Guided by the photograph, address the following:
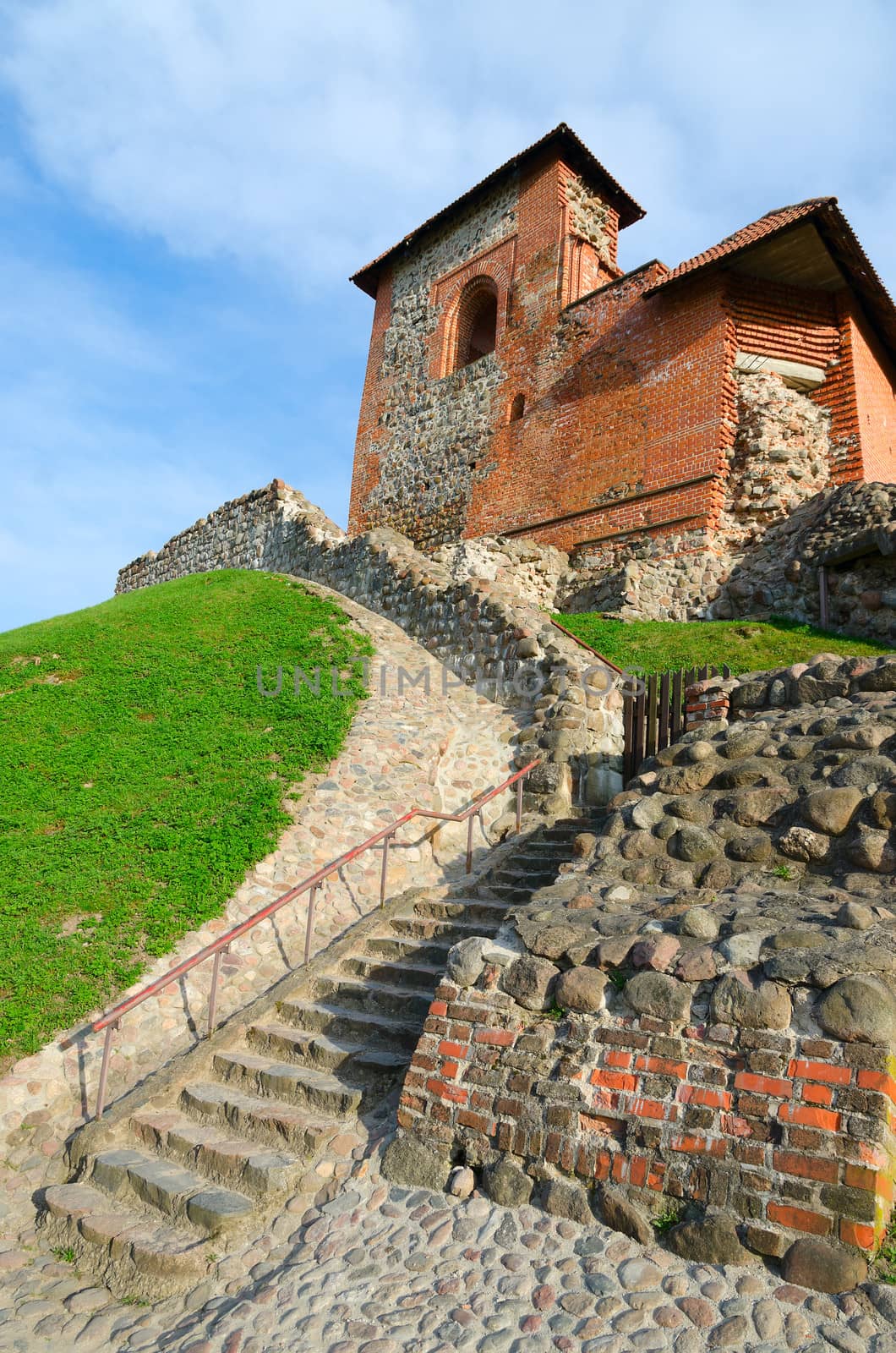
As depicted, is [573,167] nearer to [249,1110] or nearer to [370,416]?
[370,416]

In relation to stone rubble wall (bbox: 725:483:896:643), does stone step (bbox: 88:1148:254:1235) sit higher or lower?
lower

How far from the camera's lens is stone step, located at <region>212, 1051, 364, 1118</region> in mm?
4766

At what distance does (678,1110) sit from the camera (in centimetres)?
331

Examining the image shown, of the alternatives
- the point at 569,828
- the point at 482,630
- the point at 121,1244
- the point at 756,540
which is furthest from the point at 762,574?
the point at 121,1244

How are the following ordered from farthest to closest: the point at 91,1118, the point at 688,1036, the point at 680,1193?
1. the point at 91,1118
2. the point at 688,1036
3. the point at 680,1193

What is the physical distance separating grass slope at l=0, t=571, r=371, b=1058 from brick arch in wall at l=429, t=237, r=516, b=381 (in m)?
11.0

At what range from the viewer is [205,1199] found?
168 inches

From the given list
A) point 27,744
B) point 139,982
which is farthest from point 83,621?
point 139,982

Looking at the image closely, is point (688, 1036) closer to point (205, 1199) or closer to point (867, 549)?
point (205, 1199)

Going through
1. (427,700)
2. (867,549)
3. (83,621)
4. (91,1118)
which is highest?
(867,549)

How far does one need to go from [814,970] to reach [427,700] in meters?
7.73

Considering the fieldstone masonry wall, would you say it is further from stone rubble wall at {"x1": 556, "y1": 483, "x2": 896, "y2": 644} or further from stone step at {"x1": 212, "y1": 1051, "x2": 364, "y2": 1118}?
stone step at {"x1": 212, "y1": 1051, "x2": 364, "y2": 1118}

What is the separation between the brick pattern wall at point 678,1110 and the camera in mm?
2947

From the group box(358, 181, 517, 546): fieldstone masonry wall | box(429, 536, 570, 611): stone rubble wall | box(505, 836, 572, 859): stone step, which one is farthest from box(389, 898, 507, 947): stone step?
box(358, 181, 517, 546): fieldstone masonry wall
